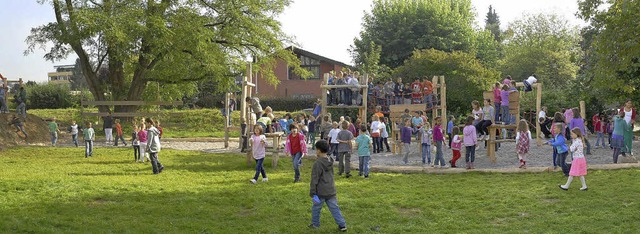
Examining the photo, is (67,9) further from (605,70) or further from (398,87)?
(605,70)

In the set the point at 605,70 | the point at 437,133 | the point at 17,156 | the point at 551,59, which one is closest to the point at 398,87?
the point at 437,133

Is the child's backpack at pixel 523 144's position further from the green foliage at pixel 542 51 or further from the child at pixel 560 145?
the green foliage at pixel 542 51

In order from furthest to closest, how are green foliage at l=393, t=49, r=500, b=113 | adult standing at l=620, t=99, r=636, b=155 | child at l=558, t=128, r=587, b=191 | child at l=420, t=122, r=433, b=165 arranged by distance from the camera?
green foliage at l=393, t=49, r=500, b=113 → child at l=420, t=122, r=433, b=165 → adult standing at l=620, t=99, r=636, b=155 → child at l=558, t=128, r=587, b=191

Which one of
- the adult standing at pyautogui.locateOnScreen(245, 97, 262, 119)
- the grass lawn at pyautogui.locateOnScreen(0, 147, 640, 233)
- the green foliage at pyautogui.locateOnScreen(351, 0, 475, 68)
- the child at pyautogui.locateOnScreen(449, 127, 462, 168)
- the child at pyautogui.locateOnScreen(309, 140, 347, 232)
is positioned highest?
the green foliage at pyautogui.locateOnScreen(351, 0, 475, 68)

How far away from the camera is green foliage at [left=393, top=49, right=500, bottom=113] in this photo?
42344 millimetres

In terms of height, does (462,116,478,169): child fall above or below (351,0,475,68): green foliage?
below

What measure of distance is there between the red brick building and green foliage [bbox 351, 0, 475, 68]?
3.31m

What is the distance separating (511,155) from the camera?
75.8ft

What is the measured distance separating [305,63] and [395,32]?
854 cm

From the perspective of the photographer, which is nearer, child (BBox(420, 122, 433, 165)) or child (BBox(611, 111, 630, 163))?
child (BBox(611, 111, 630, 163))

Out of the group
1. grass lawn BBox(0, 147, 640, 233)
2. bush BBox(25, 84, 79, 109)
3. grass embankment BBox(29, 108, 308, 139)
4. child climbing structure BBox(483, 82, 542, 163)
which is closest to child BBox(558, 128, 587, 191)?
grass lawn BBox(0, 147, 640, 233)

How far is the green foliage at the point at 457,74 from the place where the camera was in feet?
139

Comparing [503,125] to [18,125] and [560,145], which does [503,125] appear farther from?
[18,125]

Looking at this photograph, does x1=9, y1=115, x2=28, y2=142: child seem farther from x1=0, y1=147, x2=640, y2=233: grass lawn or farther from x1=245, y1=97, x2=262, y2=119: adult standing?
x1=245, y1=97, x2=262, y2=119: adult standing
